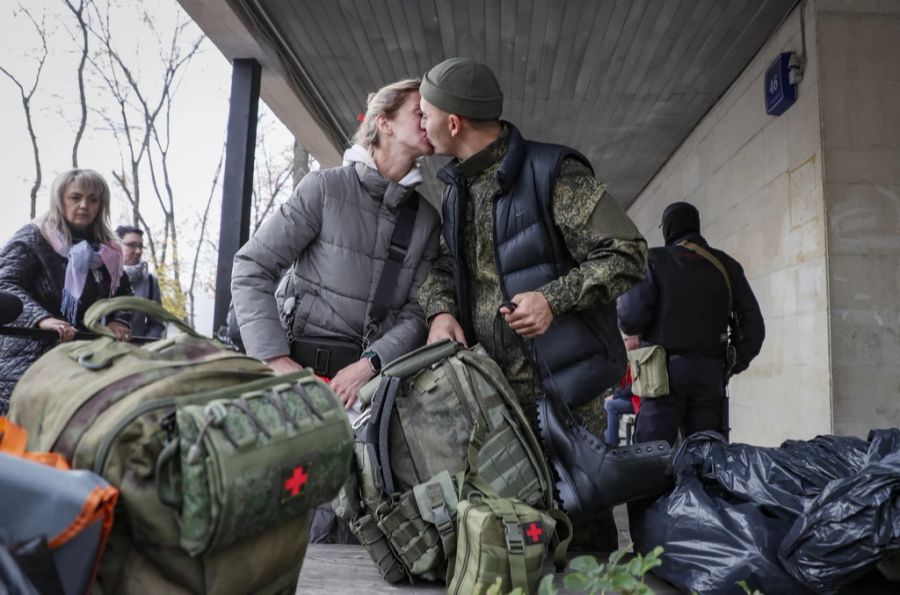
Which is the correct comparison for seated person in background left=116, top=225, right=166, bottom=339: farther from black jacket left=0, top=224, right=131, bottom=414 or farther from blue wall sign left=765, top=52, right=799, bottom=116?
blue wall sign left=765, top=52, right=799, bottom=116

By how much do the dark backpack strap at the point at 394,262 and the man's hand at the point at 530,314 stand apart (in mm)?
523

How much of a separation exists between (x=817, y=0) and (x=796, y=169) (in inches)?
44.5

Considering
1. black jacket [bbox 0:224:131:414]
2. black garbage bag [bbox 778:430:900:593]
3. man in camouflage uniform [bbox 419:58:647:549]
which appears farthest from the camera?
black jacket [bbox 0:224:131:414]

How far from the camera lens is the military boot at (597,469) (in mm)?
1843

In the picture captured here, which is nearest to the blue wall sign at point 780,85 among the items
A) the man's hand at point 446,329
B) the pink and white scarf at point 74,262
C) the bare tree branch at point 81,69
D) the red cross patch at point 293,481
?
the man's hand at point 446,329

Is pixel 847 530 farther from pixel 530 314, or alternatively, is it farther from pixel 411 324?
pixel 411 324

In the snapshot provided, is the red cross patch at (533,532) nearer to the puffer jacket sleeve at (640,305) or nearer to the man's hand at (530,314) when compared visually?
the man's hand at (530,314)

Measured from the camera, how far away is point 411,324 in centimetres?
234

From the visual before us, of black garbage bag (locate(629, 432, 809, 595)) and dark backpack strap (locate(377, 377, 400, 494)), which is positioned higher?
dark backpack strap (locate(377, 377, 400, 494))

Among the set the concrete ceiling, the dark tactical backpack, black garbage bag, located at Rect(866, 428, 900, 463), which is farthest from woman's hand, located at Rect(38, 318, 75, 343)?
black garbage bag, located at Rect(866, 428, 900, 463)

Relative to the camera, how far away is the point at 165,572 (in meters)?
1.03

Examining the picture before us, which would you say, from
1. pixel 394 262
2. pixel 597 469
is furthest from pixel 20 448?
pixel 394 262

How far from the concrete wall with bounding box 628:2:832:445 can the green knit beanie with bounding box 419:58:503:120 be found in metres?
3.31

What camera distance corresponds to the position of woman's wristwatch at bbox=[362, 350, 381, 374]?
2170 mm
